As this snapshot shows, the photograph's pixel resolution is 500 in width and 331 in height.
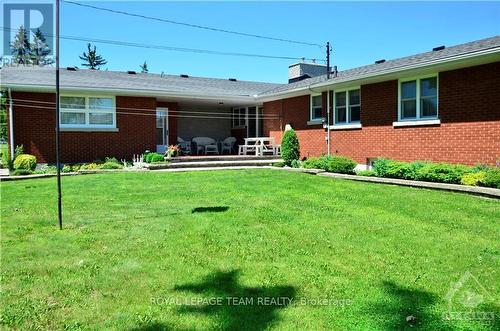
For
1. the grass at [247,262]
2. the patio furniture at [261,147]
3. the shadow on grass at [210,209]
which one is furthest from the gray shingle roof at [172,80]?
the shadow on grass at [210,209]

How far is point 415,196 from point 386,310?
5680 millimetres

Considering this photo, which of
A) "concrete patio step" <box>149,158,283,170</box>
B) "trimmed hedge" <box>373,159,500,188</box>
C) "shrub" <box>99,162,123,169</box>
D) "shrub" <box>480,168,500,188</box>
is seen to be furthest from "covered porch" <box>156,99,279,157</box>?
"shrub" <box>480,168,500,188</box>

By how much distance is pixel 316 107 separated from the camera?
17.0m

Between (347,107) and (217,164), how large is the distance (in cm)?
537

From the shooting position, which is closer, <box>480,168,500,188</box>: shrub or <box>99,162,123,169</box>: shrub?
<box>480,168,500,188</box>: shrub

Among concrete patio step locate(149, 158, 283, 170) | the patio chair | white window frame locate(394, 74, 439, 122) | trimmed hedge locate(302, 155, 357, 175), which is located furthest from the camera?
the patio chair

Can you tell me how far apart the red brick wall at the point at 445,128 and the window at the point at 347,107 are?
0.38 m

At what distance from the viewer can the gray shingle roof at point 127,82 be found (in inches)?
619

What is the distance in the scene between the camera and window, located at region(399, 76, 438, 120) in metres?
12.1

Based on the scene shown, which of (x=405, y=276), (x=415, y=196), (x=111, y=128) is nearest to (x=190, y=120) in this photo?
(x=111, y=128)

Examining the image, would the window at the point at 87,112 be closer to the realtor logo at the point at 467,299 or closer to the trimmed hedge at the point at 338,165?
the trimmed hedge at the point at 338,165

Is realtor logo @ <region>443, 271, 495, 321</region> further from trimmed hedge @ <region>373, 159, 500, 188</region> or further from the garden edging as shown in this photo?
trimmed hedge @ <region>373, 159, 500, 188</region>

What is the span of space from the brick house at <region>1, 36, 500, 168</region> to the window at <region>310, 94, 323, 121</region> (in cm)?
4

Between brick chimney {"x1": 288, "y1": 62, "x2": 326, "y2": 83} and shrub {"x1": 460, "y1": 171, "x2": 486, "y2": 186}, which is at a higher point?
brick chimney {"x1": 288, "y1": 62, "x2": 326, "y2": 83}
